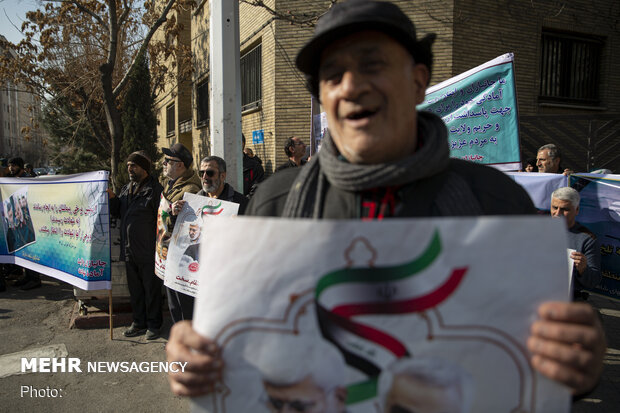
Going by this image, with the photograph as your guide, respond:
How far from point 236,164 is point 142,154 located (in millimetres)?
1244

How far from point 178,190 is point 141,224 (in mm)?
708

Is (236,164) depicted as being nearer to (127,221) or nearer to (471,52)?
(127,221)

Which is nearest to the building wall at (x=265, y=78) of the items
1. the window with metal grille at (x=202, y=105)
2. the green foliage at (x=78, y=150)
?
the window with metal grille at (x=202, y=105)

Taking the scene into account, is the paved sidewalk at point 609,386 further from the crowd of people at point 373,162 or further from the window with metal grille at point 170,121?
the window with metal grille at point 170,121

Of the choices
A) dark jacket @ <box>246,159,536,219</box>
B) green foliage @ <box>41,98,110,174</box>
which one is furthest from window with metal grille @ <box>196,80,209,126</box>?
dark jacket @ <box>246,159,536,219</box>

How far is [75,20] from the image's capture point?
1090 cm

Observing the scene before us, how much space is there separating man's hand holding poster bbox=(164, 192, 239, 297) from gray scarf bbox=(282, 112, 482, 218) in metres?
2.74

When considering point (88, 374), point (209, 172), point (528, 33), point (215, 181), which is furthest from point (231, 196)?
point (528, 33)

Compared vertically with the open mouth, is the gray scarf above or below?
below

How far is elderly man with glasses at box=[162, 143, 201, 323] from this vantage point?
428 cm

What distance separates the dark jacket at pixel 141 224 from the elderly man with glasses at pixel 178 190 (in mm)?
268

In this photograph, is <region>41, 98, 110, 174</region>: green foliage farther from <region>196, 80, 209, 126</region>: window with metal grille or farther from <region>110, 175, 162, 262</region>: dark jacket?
<region>110, 175, 162, 262</region>: dark jacket

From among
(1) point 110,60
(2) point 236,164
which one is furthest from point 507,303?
(1) point 110,60

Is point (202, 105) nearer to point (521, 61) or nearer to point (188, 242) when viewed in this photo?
point (521, 61)
